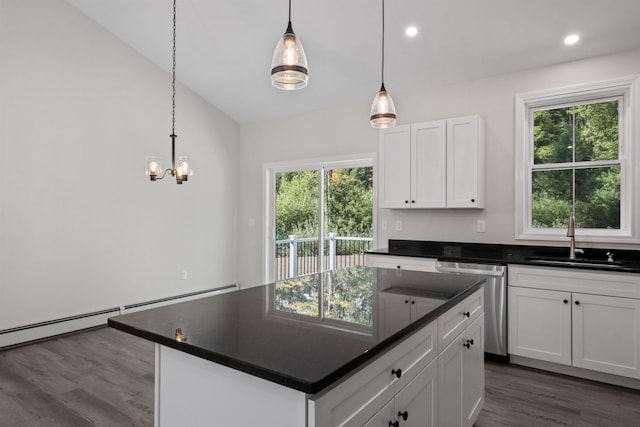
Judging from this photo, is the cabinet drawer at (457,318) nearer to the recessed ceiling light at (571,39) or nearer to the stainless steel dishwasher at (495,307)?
the stainless steel dishwasher at (495,307)

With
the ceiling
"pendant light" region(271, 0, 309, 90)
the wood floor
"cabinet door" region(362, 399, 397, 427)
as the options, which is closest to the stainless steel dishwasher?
the wood floor

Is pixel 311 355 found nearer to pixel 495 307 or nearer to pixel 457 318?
pixel 457 318

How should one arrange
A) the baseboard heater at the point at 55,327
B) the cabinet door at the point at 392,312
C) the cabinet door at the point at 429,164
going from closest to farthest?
the cabinet door at the point at 392,312 < the baseboard heater at the point at 55,327 < the cabinet door at the point at 429,164

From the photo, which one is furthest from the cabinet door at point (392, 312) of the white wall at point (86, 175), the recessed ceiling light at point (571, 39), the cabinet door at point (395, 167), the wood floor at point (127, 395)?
the white wall at point (86, 175)

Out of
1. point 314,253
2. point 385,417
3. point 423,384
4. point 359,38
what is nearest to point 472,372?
point 423,384

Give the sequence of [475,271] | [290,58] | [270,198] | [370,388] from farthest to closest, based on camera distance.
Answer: [270,198]
[475,271]
[290,58]
[370,388]

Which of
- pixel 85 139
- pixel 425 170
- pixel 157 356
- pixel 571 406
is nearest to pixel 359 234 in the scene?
pixel 425 170

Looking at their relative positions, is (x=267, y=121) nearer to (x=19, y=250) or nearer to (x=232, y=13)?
(x=232, y=13)

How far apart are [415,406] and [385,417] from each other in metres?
0.28

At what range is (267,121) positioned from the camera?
5.70 metres

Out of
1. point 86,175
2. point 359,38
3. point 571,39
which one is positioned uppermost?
point 359,38

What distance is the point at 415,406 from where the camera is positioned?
1.48m

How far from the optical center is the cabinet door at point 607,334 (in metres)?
2.82

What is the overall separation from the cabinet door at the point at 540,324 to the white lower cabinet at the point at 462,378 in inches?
43.7
